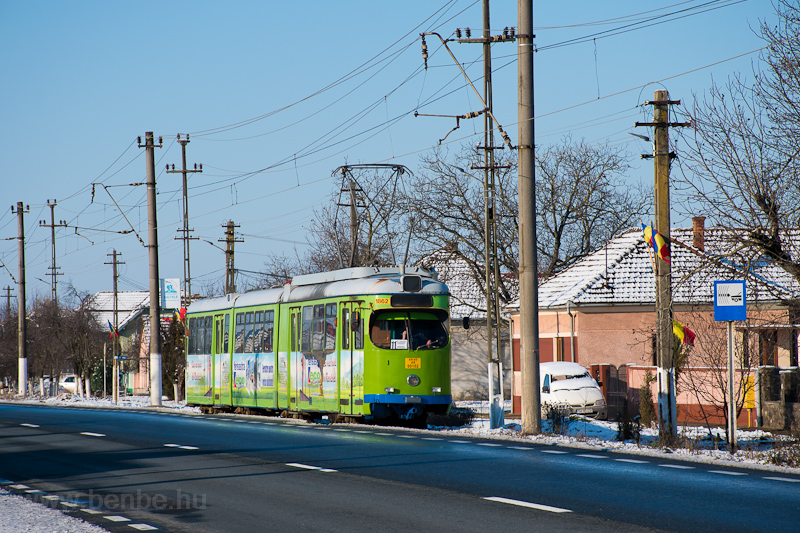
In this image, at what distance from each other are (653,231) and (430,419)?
967cm

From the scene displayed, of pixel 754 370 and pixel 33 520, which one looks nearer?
pixel 33 520

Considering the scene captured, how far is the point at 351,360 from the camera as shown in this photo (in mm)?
24016

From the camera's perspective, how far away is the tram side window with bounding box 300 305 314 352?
85.1ft

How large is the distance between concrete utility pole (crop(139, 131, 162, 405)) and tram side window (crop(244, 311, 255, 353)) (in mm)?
11790

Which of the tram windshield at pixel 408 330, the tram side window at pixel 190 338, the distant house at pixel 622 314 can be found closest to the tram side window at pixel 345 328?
the tram windshield at pixel 408 330

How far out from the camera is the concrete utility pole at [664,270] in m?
18.8

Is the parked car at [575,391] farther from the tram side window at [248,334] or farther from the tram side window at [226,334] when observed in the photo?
the tram side window at [226,334]

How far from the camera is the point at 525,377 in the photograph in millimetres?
20109

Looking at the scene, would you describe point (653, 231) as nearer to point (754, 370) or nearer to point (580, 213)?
point (754, 370)

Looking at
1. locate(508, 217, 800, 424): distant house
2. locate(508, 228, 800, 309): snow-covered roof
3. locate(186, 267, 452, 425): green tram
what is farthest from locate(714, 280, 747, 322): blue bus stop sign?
locate(508, 228, 800, 309): snow-covered roof

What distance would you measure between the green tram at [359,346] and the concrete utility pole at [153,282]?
14.1 metres

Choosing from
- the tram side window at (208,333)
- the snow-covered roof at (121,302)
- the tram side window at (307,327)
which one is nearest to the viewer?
the tram side window at (307,327)

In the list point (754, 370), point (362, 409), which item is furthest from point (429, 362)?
point (754, 370)

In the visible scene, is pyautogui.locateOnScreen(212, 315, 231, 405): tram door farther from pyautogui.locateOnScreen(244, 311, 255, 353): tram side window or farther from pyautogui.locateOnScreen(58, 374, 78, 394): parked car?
pyautogui.locateOnScreen(58, 374, 78, 394): parked car
